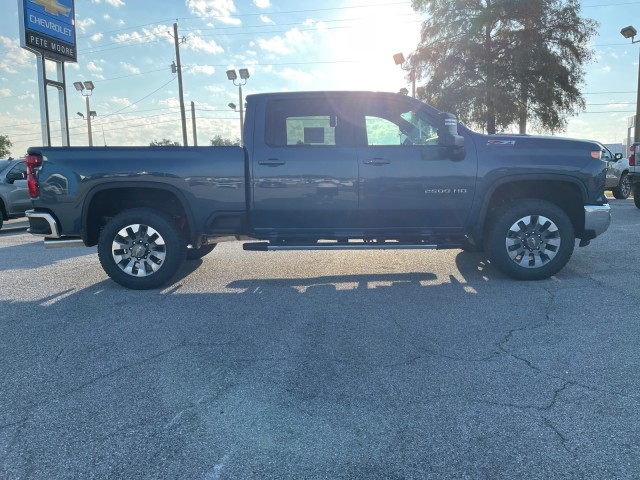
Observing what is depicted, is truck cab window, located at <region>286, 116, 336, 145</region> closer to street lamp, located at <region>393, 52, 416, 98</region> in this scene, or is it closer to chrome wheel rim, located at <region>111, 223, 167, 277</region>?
chrome wheel rim, located at <region>111, 223, 167, 277</region>

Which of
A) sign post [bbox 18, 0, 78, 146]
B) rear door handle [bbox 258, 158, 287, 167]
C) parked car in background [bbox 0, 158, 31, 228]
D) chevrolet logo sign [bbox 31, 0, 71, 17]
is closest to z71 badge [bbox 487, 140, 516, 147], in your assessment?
rear door handle [bbox 258, 158, 287, 167]

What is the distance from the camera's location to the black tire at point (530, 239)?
5516 mm

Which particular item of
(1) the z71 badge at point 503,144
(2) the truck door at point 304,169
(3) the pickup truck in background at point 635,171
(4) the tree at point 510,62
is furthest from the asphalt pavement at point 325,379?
(4) the tree at point 510,62

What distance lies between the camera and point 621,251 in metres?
7.28

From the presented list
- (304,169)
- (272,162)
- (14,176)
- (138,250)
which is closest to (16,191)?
(14,176)

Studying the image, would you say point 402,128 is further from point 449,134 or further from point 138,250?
point 138,250

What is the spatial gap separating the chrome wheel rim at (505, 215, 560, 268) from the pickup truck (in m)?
0.01

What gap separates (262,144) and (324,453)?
12.3 feet

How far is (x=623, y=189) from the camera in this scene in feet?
54.3

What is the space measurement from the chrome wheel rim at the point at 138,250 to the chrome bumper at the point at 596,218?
4843mm

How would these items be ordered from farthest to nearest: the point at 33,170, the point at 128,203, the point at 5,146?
the point at 5,146
the point at 128,203
the point at 33,170

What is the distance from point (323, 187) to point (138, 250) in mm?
2239

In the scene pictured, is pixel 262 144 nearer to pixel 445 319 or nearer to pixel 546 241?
pixel 445 319

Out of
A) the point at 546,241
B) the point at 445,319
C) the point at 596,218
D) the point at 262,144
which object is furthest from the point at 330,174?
the point at 596,218
